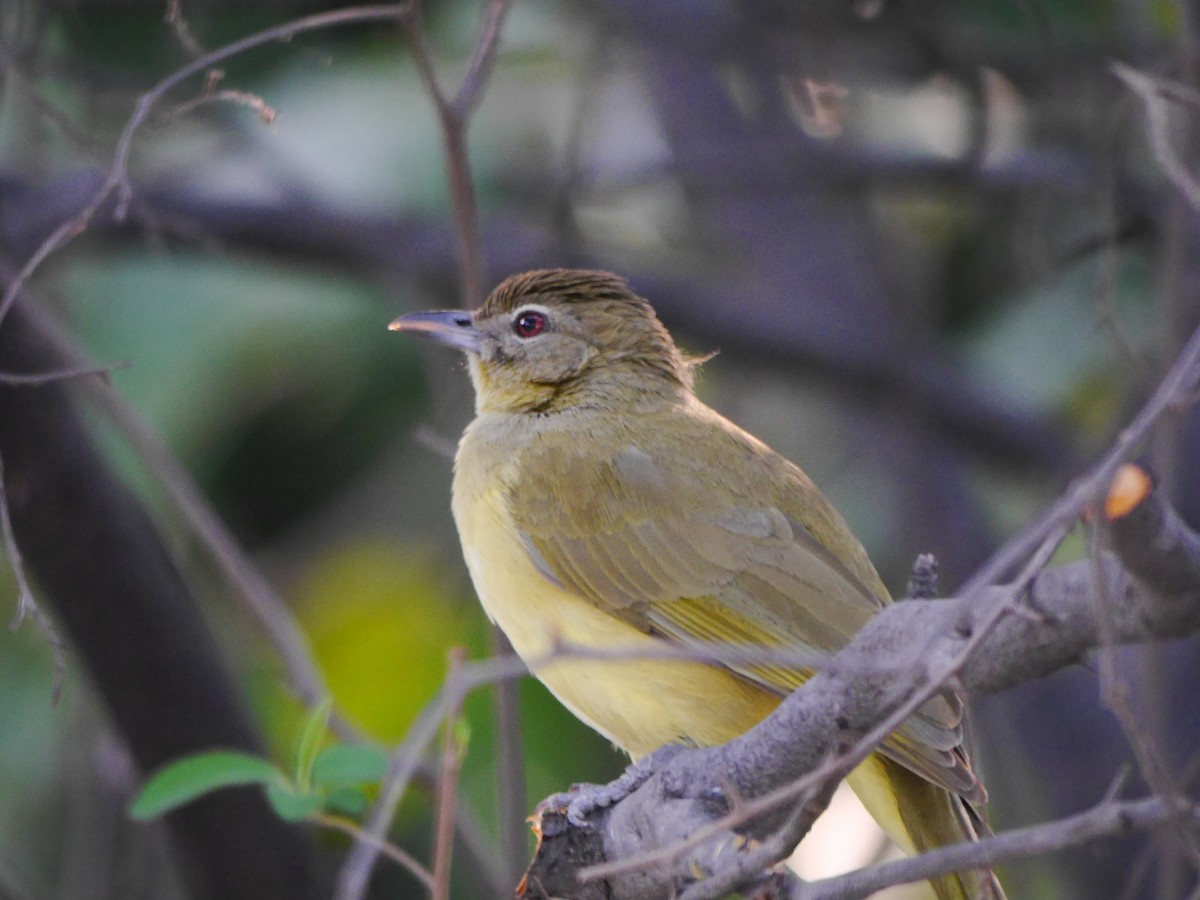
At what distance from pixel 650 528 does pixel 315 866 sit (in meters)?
1.60

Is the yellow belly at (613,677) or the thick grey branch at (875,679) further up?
the thick grey branch at (875,679)

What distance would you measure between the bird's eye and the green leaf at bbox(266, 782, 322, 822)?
66.5 inches

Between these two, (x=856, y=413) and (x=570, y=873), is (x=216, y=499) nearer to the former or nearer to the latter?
(x=856, y=413)

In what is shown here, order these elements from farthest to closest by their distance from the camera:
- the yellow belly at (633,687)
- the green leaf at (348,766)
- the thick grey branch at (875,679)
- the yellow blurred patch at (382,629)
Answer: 1. the yellow blurred patch at (382,629)
2. the yellow belly at (633,687)
3. the green leaf at (348,766)
4. the thick grey branch at (875,679)

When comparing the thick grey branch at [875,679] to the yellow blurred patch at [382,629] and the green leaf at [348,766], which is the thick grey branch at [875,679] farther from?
the yellow blurred patch at [382,629]

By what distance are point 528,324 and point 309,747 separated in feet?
5.39

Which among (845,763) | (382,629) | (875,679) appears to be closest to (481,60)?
(875,679)

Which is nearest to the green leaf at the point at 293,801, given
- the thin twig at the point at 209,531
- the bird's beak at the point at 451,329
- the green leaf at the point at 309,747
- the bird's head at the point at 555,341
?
the green leaf at the point at 309,747

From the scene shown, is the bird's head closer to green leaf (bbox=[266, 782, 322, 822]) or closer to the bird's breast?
the bird's breast

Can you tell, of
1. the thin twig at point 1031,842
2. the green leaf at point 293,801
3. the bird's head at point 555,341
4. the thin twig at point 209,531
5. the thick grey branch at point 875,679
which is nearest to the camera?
the thin twig at point 1031,842

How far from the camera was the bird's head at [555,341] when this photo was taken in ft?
15.3

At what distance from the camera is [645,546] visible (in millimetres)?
4008

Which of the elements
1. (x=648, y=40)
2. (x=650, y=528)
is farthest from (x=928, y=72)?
(x=650, y=528)

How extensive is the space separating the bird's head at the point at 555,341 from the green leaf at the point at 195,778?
1467 millimetres
